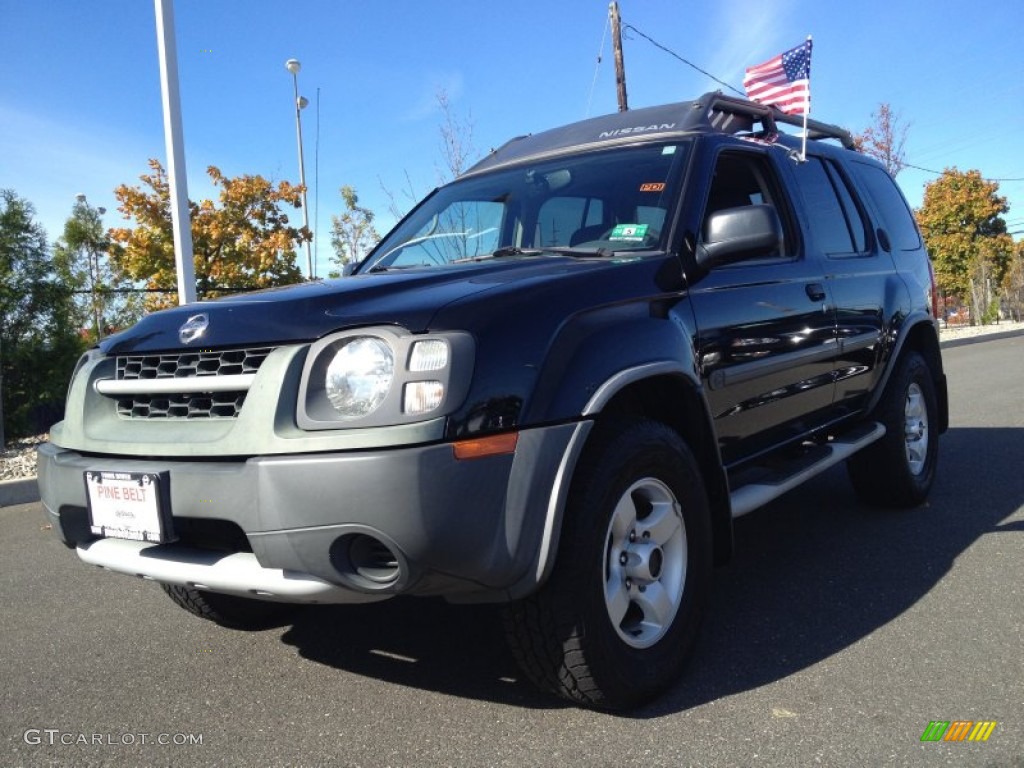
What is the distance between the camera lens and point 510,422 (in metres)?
2.14

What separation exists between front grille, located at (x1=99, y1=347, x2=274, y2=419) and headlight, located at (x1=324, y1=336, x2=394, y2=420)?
23 cm

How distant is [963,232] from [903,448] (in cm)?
3268

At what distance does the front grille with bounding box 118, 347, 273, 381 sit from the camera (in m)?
2.31

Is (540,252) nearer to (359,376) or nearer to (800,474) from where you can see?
(359,376)

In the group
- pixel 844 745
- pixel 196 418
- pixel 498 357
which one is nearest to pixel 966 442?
pixel 844 745

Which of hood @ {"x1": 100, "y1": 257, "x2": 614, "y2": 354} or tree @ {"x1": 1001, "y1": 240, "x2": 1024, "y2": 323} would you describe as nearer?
hood @ {"x1": 100, "y1": 257, "x2": 614, "y2": 354}

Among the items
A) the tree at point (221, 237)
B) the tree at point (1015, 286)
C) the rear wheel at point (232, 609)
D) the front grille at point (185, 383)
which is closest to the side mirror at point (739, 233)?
the front grille at point (185, 383)

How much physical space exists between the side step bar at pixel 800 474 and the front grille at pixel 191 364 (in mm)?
1732

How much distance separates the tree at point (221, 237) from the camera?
47.0ft

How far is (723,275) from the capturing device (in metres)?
3.14

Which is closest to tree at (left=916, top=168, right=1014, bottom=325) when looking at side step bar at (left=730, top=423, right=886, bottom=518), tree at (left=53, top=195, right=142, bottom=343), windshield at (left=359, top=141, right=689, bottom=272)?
tree at (left=53, top=195, right=142, bottom=343)

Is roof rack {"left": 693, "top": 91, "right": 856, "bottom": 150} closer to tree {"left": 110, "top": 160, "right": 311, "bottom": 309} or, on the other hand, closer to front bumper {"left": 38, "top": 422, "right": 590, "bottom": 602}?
front bumper {"left": 38, "top": 422, "right": 590, "bottom": 602}

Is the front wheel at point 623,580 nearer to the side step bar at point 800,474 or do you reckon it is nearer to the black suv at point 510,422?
the black suv at point 510,422

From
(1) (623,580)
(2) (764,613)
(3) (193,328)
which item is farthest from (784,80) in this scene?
(3) (193,328)
